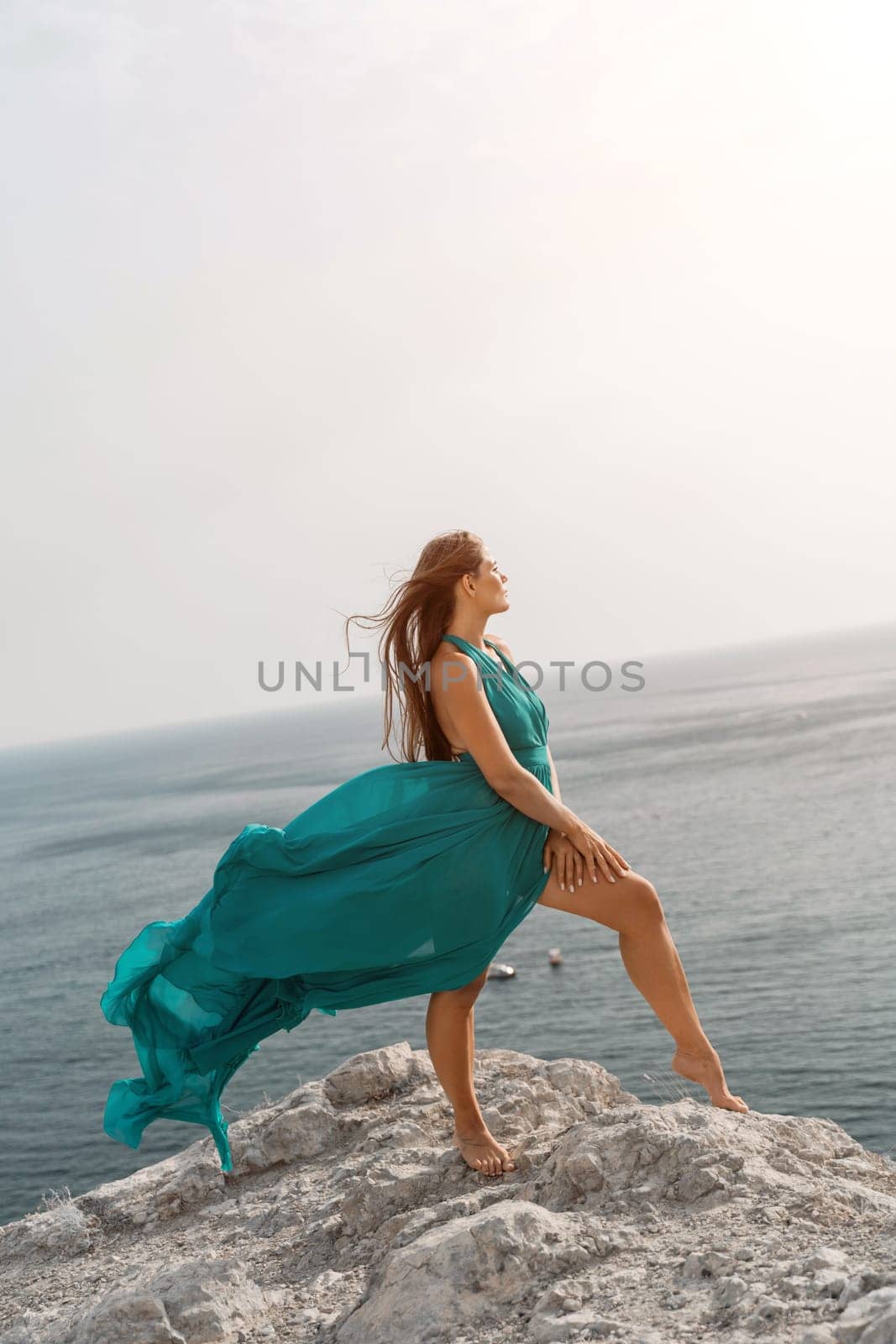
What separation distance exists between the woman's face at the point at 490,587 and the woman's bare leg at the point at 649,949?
3.39 ft

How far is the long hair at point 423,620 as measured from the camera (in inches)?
167

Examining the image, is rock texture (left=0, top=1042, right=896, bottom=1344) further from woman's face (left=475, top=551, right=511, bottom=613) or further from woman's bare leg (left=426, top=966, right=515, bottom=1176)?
woman's face (left=475, top=551, right=511, bottom=613)

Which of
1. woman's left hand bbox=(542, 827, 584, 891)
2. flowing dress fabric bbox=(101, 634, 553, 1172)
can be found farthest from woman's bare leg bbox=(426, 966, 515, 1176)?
woman's left hand bbox=(542, 827, 584, 891)

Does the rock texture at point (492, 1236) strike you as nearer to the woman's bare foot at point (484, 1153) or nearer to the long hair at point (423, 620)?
the woman's bare foot at point (484, 1153)

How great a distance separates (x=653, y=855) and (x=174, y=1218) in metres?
40.5

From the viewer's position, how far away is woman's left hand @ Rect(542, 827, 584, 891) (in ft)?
13.3

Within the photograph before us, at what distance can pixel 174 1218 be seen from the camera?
16.0 ft

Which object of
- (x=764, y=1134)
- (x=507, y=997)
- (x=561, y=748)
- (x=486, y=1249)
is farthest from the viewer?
(x=561, y=748)

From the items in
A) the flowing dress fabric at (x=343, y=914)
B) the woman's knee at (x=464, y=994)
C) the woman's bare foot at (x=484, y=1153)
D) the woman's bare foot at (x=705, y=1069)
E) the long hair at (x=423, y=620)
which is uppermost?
→ the long hair at (x=423, y=620)

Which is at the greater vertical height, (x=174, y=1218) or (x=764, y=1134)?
(x=764, y=1134)

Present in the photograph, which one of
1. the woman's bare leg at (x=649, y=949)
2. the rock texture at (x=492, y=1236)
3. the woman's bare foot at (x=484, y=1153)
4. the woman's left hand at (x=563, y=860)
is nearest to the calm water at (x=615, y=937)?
the rock texture at (x=492, y=1236)

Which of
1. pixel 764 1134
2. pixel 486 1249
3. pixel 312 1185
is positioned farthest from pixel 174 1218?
pixel 764 1134

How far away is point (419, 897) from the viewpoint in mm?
4000

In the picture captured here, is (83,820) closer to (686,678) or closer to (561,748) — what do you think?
(561,748)
